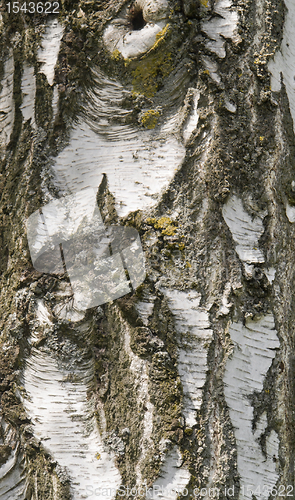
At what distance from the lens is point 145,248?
0.98 m

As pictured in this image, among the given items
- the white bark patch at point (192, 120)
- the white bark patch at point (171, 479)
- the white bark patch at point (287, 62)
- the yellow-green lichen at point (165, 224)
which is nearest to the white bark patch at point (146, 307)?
the yellow-green lichen at point (165, 224)

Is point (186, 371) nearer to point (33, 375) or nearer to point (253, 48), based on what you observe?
point (33, 375)

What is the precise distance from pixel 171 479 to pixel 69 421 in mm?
302

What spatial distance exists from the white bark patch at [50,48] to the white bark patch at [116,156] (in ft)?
0.50

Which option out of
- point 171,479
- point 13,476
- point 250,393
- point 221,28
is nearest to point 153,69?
point 221,28

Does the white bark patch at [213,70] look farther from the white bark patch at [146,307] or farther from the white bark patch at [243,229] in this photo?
the white bark patch at [146,307]

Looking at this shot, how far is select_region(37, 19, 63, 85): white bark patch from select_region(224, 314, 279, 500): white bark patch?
0.89m

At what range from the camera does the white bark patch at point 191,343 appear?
3.01 feet

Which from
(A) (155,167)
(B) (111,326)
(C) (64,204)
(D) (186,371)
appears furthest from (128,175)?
(D) (186,371)

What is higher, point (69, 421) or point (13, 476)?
point (69, 421)

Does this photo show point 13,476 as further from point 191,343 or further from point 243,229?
point 243,229

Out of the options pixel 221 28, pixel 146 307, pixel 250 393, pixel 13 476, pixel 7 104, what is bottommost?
pixel 13 476

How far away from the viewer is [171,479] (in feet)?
2.92

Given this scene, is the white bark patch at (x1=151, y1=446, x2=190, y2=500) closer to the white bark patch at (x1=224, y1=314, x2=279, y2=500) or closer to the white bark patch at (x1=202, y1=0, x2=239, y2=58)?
the white bark patch at (x1=224, y1=314, x2=279, y2=500)
